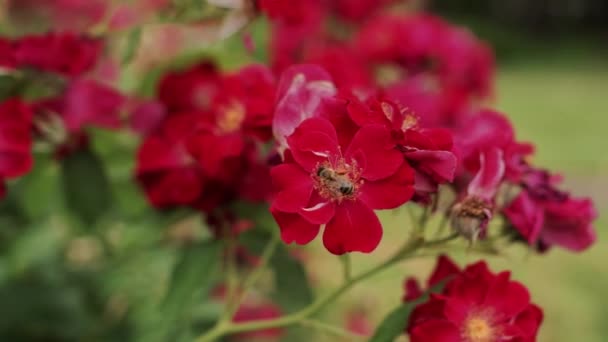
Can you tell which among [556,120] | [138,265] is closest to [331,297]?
[138,265]

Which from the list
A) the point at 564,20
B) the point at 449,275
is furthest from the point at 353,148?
the point at 564,20

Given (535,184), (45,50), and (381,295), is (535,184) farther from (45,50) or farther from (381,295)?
(381,295)

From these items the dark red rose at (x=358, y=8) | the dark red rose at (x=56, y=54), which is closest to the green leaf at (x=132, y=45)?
the dark red rose at (x=56, y=54)

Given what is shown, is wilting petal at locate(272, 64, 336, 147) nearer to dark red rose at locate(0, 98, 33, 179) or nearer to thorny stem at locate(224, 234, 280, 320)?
thorny stem at locate(224, 234, 280, 320)

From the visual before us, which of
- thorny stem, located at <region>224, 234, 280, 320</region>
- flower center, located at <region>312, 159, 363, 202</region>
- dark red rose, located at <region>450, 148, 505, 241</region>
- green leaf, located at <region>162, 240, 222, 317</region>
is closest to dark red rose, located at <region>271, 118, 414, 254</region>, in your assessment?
flower center, located at <region>312, 159, 363, 202</region>

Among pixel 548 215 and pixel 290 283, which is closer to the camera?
pixel 548 215

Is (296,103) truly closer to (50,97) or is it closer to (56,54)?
(56,54)
